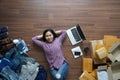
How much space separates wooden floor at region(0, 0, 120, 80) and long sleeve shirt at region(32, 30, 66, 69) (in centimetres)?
11

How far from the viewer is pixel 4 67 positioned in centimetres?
342

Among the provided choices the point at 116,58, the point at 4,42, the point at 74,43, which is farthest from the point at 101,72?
the point at 4,42

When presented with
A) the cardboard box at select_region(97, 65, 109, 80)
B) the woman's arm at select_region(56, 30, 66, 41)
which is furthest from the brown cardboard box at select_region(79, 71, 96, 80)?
the woman's arm at select_region(56, 30, 66, 41)

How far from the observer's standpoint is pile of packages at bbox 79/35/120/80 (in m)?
3.43

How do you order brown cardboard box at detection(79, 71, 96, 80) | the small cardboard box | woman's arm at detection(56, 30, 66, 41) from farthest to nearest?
woman's arm at detection(56, 30, 66, 41)
brown cardboard box at detection(79, 71, 96, 80)
the small cardboard box

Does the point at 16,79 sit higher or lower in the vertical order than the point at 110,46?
lower

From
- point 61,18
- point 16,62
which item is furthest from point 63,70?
point 61,18

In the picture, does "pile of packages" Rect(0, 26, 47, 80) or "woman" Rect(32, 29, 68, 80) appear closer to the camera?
"pile of packages" Rect(0, 26, 47, 80)

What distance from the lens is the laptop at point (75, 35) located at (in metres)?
3.68

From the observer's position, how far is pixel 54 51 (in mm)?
3588

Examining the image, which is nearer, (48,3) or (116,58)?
(116,58)

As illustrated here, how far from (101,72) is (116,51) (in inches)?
13.6

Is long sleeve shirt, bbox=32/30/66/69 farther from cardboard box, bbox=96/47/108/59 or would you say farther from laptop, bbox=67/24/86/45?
cardboard box, bbox=96/47/108/59

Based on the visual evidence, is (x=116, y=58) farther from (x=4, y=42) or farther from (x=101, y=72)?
(x=4, y=42)
